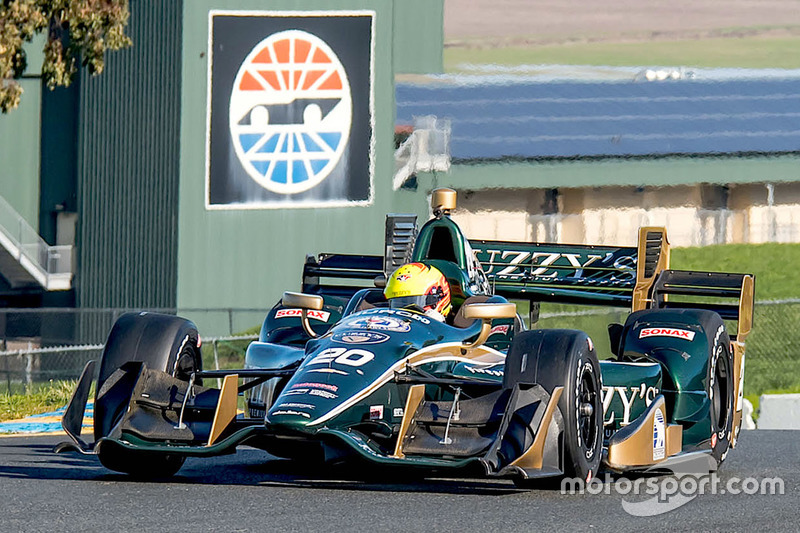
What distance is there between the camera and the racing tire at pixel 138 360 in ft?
31.4

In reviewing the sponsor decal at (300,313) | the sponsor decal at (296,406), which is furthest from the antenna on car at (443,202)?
the sponsor decal at (296,406)

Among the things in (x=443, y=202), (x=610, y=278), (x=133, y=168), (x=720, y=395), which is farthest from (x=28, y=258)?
(x=720, y=395)

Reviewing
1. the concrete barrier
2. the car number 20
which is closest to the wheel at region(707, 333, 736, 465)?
the car number 20

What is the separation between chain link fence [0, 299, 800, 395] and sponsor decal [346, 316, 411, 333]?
10.9m

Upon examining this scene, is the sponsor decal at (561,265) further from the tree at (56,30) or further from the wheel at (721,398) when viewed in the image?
the tree at (56,30)

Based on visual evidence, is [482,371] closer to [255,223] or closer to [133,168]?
[255,223]

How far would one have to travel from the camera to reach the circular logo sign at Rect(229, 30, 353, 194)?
34.6 metres

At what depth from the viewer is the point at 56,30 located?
22828 mm

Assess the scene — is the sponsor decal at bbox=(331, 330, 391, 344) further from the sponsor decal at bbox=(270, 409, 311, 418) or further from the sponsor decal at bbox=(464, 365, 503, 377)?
the sponsor decal at bbox=(270, 409, 311, 418)

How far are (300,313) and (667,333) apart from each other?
280 centimetres

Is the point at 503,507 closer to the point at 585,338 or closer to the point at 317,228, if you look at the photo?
the point at 585,338

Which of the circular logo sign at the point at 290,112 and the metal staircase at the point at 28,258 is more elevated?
the circular logo sign at the point at 290,112

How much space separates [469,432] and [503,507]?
0.57 meters

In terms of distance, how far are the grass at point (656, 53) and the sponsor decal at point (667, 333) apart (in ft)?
197
